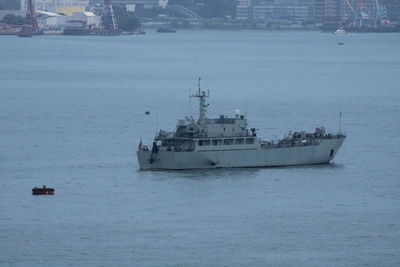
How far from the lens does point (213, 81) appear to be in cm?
14675

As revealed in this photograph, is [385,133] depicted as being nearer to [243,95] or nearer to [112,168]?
[112,168]

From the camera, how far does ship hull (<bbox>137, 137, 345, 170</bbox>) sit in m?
70.2

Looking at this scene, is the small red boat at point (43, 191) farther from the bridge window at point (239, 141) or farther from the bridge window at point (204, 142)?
the bridge window at point (239, 141)

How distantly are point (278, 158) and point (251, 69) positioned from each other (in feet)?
336

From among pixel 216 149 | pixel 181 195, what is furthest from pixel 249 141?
pixel 181 195

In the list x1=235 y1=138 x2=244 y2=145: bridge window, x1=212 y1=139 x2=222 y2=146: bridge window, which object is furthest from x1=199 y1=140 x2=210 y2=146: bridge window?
x1=235 y1=138 x2=244 y2=145: bridge window

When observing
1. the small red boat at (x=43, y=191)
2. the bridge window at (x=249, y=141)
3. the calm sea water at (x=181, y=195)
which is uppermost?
the bridge window at (x=249, y=141)

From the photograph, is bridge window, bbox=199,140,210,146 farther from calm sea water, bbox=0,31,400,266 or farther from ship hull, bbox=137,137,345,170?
calm sea water, bbox=0,31,400,266

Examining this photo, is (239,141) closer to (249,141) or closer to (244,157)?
(249,141)

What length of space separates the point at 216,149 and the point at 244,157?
1669 mm

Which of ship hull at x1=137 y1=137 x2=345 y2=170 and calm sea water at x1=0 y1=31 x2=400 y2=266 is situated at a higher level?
ship hull at x1=137 y1=137 x2=345 y2=170

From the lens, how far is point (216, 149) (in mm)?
70750

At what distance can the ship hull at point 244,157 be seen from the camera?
70.2 metres

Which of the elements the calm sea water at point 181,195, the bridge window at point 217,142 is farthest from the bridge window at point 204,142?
the calm sea water at point 181,195
